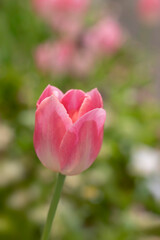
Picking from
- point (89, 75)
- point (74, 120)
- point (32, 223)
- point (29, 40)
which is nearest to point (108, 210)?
point (32, 223)

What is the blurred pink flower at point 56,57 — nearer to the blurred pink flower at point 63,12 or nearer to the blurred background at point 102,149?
the blurred background at point 102,149

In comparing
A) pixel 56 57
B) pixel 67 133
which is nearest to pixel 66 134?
pixel 67 133

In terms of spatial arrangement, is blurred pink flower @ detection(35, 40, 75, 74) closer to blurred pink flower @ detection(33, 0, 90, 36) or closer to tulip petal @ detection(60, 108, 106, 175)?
blurred pink flower @ detection(33, 0, 90, 36)

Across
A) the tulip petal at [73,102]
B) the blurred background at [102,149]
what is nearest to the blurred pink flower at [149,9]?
the blurred background at [102,149]

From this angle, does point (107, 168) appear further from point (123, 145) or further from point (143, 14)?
point (143, 14)

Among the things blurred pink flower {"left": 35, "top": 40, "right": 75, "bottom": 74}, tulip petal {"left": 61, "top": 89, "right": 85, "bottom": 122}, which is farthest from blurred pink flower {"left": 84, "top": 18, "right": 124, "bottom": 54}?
tulip petal {"left": 61, "top": 89, "right": 85, "bottom": 122}
